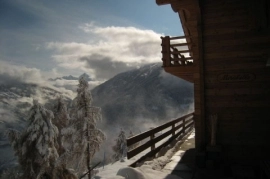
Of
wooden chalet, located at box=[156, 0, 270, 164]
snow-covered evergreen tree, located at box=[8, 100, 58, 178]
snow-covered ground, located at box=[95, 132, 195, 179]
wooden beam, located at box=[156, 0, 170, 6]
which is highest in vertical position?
wooden beam, located at box=[156, 0, 170, 6]

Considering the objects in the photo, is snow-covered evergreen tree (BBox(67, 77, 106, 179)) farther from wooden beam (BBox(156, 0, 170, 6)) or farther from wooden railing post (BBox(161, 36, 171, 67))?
wooden beam (BBox(156, 0, 170, 6))

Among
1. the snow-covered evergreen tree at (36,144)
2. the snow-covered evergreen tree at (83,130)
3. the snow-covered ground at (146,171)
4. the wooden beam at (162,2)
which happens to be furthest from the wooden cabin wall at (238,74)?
the snow-covered evergreen tree at (36,144)

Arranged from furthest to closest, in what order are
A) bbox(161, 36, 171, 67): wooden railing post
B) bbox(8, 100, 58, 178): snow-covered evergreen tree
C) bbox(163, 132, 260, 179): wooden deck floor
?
bbox(8, 100, 58, 178): snow-covered evergreen tree → bbox(161, 36, 171, 67): wooden railing post → bbox(163, 132, 260, 179): wooden deck floor

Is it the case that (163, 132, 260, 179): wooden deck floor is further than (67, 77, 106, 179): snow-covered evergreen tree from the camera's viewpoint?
No

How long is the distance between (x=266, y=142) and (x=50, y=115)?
52.8ft

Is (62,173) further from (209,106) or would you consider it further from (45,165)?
(209,106)

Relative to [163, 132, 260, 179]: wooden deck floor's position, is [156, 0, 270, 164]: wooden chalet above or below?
above

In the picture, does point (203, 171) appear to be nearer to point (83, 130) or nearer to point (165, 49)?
point (165, 49)

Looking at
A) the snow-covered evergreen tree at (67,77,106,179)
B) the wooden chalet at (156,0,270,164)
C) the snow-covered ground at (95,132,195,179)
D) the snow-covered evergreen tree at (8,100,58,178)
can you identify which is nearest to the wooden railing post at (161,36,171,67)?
the wooden chalet at (156,0,270,164)

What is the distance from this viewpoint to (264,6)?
26.0 ft

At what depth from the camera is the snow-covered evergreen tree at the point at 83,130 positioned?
66.9 ft

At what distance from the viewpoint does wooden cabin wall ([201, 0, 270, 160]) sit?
8.09m

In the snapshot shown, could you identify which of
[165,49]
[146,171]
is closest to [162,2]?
[165,49]

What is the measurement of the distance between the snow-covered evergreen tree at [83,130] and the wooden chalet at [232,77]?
13.4 metres
